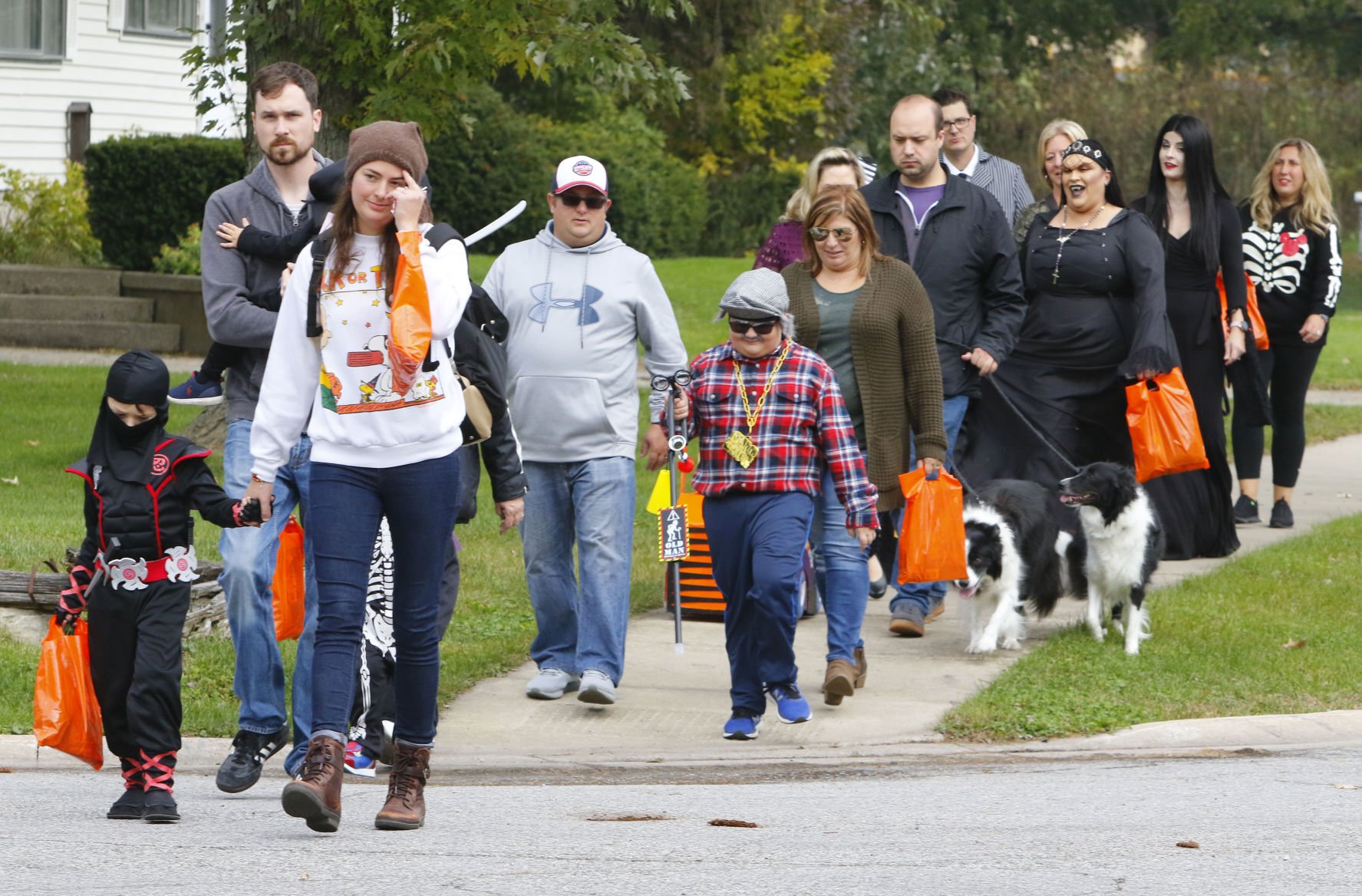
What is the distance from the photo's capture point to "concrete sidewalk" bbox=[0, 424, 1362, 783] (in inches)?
275

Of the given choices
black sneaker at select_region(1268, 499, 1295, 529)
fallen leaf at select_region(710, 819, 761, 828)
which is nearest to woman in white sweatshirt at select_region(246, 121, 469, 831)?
fallen leaf at select_region(710, 819, 761, 828)

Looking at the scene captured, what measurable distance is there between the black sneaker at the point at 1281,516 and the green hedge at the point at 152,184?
40.3 ft

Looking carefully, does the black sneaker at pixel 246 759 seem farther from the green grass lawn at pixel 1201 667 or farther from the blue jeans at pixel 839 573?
the green grass lawn at pixel 1201 667

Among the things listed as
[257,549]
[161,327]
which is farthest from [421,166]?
[161,327]

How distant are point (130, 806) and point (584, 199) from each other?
9.06ft

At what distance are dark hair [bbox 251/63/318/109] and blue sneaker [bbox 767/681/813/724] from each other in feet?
8.78

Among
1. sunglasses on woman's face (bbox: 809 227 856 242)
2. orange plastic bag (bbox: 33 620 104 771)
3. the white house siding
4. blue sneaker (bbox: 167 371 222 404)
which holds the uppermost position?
the white house siding

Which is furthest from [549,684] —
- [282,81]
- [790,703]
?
[282,81]

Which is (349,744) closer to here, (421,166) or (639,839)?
(639,839)

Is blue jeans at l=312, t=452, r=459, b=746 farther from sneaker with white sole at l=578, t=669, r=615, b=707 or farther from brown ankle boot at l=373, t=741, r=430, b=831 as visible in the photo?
sneaker with white sole at l=578, t=669, r=615, b=707

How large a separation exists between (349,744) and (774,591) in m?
1.59

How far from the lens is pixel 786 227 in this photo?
29.0 feet

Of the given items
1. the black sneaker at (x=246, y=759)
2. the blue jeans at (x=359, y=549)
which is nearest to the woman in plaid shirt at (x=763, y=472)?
the black sneaker at (x=246, y=759)

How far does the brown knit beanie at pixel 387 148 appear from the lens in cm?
524
